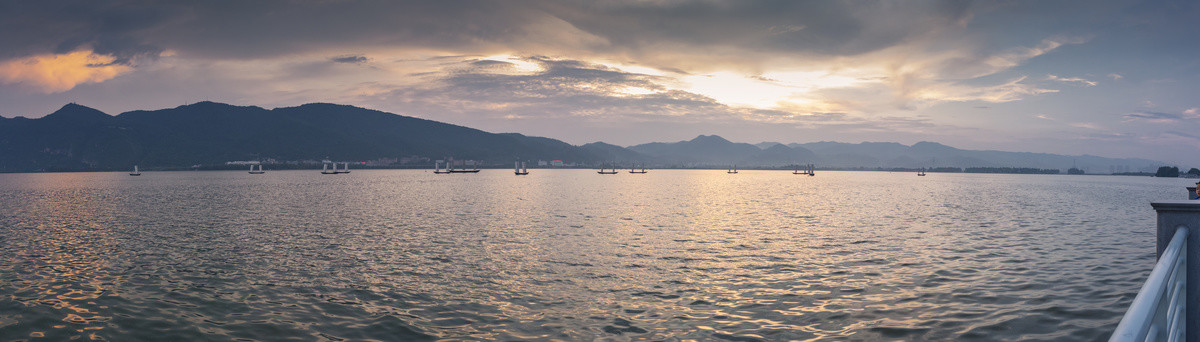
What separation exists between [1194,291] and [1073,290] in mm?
13266

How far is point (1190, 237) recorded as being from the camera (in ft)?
24.5

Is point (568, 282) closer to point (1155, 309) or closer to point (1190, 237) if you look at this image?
point (1190, 237)

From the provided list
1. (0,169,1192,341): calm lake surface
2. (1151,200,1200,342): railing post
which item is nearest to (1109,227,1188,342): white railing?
(1151,200,1200,342): railing post

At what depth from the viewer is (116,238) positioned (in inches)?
1326

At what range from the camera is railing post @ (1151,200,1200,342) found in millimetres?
7473

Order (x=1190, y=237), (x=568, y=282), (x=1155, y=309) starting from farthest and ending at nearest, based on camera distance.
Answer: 1. (x=568, y=282)
2. (x=1190, y=237)
3. (x=1155, y=309)

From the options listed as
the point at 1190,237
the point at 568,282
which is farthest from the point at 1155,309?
the point at 568,282

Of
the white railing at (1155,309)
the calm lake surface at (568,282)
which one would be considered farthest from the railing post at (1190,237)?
the calm lake surface at (568,282)

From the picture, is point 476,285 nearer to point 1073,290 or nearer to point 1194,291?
point 1194,291

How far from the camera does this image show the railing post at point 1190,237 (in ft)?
24.5

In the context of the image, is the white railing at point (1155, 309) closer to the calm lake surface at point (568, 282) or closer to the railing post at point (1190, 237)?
the railing post at point (1190, 237)

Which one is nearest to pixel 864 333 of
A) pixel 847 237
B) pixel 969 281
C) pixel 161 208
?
pixel 969 281

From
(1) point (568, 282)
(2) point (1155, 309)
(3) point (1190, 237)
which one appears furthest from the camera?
(1) point (568, 282)

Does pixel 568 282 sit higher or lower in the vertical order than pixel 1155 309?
lower
